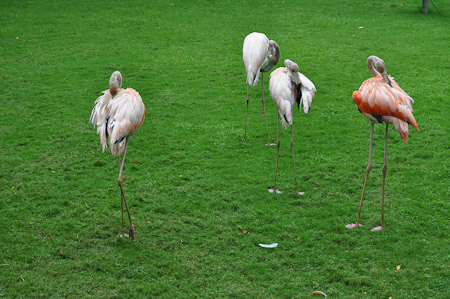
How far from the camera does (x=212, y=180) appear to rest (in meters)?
5.50

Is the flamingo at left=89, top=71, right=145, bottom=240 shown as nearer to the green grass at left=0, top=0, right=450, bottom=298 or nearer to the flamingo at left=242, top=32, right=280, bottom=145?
the green grass at left=0, top=0, right=450, bottom=298

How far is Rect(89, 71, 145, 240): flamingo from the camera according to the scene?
4.18 meters

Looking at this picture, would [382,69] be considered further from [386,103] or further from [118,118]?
[118,118]

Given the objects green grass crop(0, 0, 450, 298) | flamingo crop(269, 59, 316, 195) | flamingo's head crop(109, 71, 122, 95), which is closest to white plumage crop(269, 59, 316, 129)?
flamingo crop(269, 59, 316, 195)

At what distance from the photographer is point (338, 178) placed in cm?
549

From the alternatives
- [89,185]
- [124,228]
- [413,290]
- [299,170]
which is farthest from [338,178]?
[89,185]

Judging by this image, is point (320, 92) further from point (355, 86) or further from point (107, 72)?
point (107, 72)

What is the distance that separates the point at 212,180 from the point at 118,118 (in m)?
1.61

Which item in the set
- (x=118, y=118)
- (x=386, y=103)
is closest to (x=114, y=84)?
(x=118, y=118)

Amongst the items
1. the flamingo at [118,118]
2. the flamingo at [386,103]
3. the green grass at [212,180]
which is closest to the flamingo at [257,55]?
the green grass at [212,180]

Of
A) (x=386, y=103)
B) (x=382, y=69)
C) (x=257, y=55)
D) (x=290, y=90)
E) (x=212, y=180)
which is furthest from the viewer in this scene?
(x=257, y=55)

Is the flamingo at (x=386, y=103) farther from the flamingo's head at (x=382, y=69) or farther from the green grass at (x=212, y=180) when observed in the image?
the green grass at (x=212, y=180)

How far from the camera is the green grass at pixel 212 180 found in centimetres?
396

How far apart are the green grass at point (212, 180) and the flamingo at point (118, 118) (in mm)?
669
